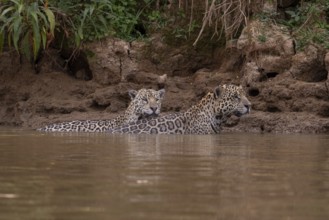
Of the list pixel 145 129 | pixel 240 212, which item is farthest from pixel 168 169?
pixel 145 129

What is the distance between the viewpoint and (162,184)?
4.79m

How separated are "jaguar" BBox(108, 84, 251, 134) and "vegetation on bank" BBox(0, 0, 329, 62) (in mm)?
980

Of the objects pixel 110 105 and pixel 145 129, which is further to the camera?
pixel 110 105

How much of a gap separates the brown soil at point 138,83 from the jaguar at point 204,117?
0.45 m

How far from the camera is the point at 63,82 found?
1534 cm

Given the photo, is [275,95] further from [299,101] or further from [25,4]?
[25,4]

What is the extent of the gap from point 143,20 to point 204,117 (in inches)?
131

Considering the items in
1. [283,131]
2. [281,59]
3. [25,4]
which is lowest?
[283,131]

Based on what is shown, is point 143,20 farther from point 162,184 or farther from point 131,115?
point 162,184

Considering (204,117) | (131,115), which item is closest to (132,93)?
(131,115)

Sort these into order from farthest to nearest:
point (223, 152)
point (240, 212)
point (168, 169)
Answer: point (223, 152) → point (168, 169) → point (240, 212)

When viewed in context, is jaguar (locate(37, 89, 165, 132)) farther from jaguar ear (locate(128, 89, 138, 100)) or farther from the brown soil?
the brown soil

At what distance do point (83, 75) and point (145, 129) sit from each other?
3.45 metres

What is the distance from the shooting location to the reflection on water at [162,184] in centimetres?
378
